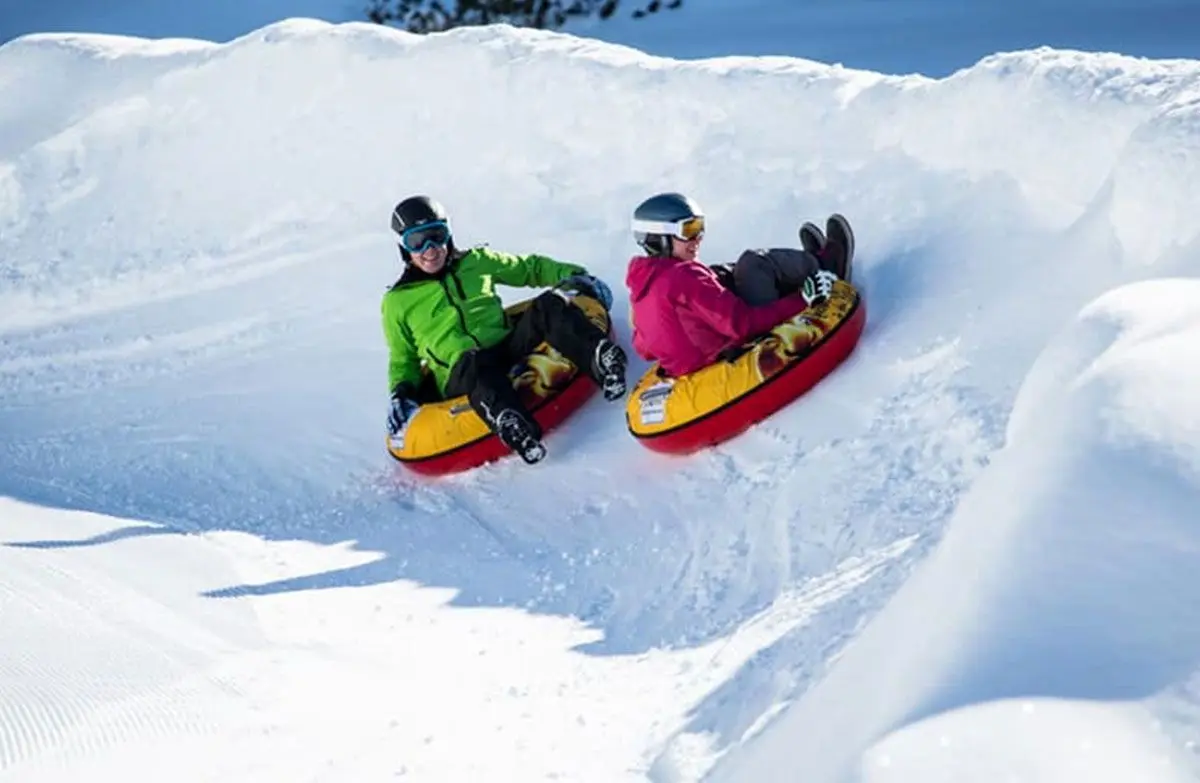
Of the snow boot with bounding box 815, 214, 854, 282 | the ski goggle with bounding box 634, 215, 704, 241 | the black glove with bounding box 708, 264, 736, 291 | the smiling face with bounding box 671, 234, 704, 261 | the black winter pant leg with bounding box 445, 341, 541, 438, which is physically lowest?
the black winter pant leg with bounding box 445, 341, 541, 438

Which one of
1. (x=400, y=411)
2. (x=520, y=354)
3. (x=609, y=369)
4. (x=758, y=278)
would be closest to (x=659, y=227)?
(x=758, y=278)

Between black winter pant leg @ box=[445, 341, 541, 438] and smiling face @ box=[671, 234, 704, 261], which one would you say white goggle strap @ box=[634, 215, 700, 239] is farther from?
black winter pant leg @ box=[445, 341, 541, 438]

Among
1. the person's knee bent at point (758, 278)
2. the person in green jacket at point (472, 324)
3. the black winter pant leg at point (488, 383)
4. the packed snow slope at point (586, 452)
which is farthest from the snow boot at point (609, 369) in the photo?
the person's knee bent at point (758, 278)

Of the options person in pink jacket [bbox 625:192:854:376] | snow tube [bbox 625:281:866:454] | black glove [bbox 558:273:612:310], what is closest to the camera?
snow tube [bbox 625:281:866:454]

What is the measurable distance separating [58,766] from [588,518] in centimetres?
267

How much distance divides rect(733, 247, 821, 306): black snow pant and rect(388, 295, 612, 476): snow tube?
679mm

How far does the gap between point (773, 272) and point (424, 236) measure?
1540 mm

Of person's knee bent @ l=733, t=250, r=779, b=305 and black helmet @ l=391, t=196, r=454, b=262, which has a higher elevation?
black helmet @ l=391, t=196, r=454, b=262

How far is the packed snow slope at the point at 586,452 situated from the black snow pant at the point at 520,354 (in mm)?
327

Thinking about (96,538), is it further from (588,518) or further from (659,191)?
(659,191)

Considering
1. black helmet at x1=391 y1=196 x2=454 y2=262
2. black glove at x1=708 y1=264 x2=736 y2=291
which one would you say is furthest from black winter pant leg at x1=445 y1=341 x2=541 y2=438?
black glove at x1=708 y1=264 x2=736 y2=291

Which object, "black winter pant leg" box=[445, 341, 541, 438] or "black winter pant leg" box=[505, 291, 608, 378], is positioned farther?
"black winter pant leg" box=[505, 291, 608, 378]

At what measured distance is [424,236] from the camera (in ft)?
20.3

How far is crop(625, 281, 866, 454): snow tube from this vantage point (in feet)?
18.1
